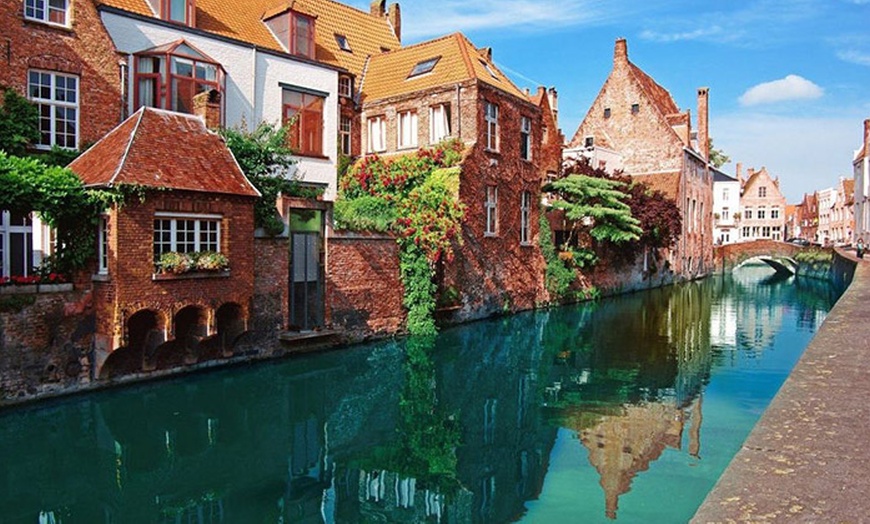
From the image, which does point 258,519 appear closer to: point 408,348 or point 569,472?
point 569,472


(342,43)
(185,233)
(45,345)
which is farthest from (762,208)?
(45,345)

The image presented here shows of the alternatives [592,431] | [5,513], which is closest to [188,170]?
[5,513]

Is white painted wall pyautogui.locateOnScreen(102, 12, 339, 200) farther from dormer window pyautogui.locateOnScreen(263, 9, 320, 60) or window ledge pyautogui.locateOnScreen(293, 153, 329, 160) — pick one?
dormer window pyautogui.locateOnScreen(263, 9, 320, 60)

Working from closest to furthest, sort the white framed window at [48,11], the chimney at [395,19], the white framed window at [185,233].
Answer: the white framed window at [185,233] → the white framed window at [48,11] → the chimney at [395,19]

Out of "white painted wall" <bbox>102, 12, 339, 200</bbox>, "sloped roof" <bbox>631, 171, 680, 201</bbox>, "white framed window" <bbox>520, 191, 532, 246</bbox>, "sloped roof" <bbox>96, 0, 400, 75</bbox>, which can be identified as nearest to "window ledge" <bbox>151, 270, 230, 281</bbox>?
"white painted wall" <bbox>102, 12, 339, 200</bbox>

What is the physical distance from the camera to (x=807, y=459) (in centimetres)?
503

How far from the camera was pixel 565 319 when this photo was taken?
25797 millimetres

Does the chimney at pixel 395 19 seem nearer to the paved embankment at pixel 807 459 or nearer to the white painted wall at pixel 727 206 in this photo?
the paved embankment at pixel 807 459

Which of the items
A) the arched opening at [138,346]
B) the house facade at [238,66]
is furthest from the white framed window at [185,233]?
the house facade at [238,66]

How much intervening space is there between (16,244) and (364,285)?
29.1 ft

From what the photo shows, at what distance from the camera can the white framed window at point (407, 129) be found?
24969mm

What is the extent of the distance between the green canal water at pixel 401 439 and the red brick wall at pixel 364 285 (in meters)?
1.19

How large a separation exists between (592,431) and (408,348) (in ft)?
27.8

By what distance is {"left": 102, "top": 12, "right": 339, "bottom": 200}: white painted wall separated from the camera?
17.2 meters
